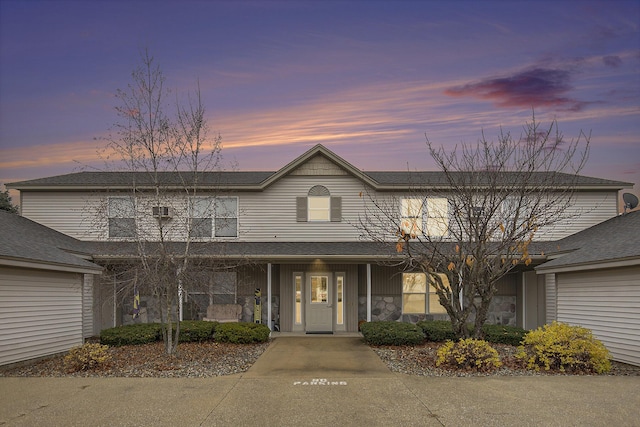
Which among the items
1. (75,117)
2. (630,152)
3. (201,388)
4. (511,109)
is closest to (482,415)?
(201,388)

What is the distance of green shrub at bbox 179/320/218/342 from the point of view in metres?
15.7

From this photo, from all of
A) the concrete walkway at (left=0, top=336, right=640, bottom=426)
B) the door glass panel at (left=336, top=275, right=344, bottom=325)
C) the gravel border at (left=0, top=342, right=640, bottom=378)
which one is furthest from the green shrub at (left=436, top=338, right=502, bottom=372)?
the door glass panel at (left=336, top=275, right=344, bottom=325)

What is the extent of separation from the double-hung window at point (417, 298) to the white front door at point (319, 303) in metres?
2.72

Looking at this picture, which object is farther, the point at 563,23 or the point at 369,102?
the point at 369,102

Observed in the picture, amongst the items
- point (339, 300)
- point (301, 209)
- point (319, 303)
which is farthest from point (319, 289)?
point (301, 209)

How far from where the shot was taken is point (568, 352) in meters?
11.1

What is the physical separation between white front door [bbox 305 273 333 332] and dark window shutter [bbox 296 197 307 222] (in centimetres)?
203

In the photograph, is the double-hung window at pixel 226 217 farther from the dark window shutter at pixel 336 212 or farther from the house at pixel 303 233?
the dark window shutter at pixel 336 212

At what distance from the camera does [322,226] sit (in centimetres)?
1933

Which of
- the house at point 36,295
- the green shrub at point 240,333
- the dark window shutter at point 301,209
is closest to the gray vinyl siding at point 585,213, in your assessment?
the dark window shutter at point 301,209

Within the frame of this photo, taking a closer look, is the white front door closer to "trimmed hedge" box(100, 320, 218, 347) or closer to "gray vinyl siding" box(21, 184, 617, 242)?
Result: "gray vinyl siding" box(21, 184, 617, 242)

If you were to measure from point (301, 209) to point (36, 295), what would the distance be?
9115 mm

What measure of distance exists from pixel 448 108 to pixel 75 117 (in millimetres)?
12302

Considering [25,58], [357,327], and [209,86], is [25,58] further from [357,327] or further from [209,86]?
[357,327]
